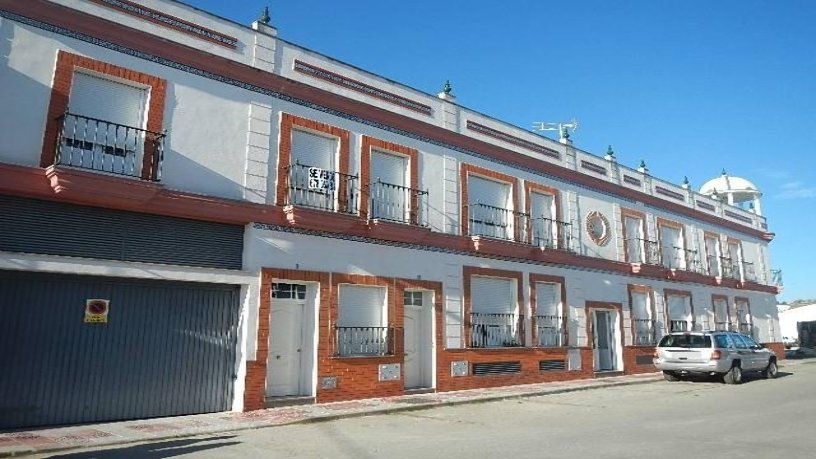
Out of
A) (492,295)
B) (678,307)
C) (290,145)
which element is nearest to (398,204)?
(290,145)

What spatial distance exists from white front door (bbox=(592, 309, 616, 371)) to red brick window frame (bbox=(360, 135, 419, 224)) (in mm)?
8433

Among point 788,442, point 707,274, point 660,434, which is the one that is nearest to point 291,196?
point 660,434

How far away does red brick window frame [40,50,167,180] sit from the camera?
388 inches

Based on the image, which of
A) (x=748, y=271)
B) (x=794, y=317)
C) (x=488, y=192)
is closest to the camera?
(x=488, y=192)

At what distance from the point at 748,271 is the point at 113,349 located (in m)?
28.4

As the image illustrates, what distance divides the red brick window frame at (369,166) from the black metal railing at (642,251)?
10161 mm

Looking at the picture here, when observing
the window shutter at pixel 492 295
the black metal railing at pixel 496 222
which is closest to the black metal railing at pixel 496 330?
the window shutter at pixel 492 295

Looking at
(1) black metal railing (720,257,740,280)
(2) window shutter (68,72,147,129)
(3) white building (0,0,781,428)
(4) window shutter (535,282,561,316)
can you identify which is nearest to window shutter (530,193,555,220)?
(3) white building (0,0,781,428)

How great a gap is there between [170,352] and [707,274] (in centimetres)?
2239

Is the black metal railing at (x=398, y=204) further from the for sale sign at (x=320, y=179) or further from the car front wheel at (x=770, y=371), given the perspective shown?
the car front wheel at (x=770, y=371)

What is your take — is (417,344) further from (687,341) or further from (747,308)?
(747,308)

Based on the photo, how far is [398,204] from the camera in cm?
1472

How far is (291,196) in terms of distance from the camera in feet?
41.6

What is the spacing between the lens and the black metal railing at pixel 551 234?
59.6 feet
